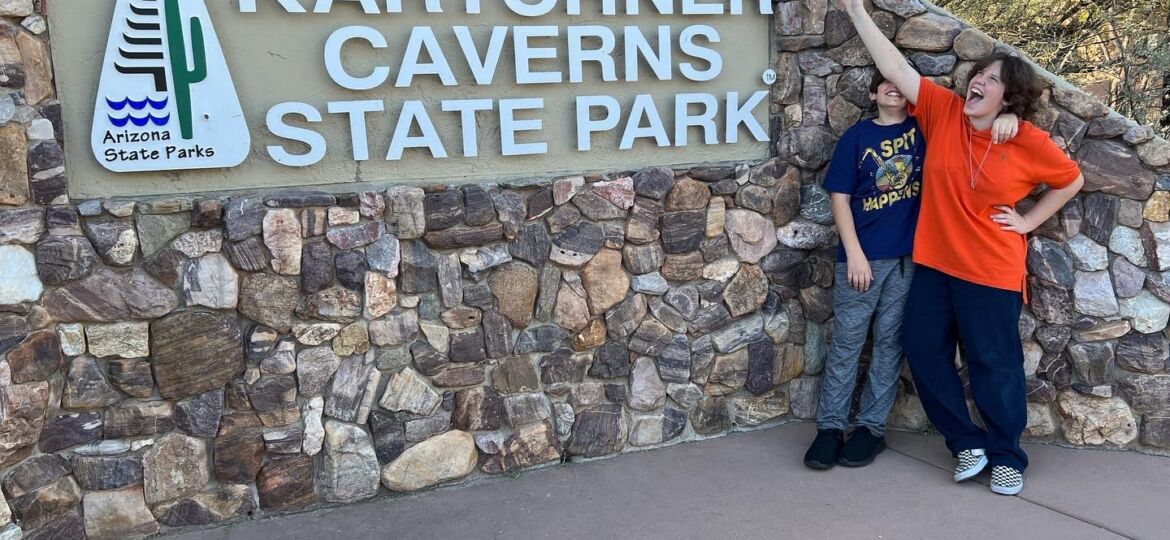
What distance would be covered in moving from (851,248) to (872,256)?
0.30 ft

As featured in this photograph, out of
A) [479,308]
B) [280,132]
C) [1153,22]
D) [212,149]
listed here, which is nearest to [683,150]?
[479,308]

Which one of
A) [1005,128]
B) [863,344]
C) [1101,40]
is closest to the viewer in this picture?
[1005,128]

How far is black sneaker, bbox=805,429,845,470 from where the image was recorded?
325 centimetres

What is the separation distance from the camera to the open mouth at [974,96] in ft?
9.86

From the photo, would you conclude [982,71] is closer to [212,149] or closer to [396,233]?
[396,233]

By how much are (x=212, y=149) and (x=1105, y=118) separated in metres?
3.22

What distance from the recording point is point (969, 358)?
3.14 metres

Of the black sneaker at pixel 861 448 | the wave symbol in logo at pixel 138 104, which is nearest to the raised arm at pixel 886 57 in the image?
the black sneaker at pixel 861 448

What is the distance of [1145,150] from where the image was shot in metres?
3.17

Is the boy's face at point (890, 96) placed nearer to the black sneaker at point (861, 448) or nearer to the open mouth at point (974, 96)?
the open mouth at point (974, 96)

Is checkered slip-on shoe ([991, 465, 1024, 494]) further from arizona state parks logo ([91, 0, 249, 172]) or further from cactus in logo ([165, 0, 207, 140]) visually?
cactus in logo ([165, 0, 207, 140])

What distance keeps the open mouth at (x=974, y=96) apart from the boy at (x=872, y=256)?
0.24 meters

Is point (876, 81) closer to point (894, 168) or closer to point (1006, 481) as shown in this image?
point (894, 168)

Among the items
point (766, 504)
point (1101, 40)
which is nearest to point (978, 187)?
point (766, 504)
